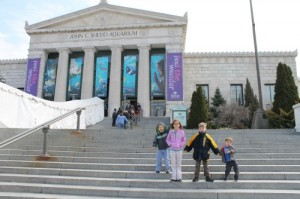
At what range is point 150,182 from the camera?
21.7ft

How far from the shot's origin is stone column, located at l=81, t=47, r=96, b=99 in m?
29.4

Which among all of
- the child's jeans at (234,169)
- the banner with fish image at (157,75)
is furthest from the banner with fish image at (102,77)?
the child's jeans at (234,169)

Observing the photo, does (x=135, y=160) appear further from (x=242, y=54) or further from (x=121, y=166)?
(x=242, y=54)

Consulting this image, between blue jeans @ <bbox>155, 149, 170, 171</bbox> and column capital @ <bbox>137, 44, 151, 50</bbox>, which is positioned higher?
column capital @ <bbox>137, 44, 151, 50</bbox>

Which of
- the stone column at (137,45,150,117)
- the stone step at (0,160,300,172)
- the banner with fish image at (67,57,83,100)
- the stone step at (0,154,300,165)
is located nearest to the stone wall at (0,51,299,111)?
the stone column at (137,45,150,117)

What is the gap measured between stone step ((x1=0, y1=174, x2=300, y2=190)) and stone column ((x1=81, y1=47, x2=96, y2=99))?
886 inches

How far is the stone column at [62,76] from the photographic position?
98.2 ft

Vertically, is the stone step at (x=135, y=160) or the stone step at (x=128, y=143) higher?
the stone step at (x=128, y=143)

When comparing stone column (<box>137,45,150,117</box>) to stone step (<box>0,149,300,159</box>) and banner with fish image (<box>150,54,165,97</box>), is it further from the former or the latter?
stone step (<box>0,149,300,159</box>)

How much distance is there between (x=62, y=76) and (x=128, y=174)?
1001 inches

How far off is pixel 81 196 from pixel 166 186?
193 centimetres

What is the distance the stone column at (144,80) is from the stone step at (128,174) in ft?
65.5

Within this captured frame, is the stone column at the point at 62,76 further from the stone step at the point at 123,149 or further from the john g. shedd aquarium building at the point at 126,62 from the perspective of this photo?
the stone step at the point at 123,149

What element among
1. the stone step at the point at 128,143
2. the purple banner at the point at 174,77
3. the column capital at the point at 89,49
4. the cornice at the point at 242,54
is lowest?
the stone step at the point at 128,143
